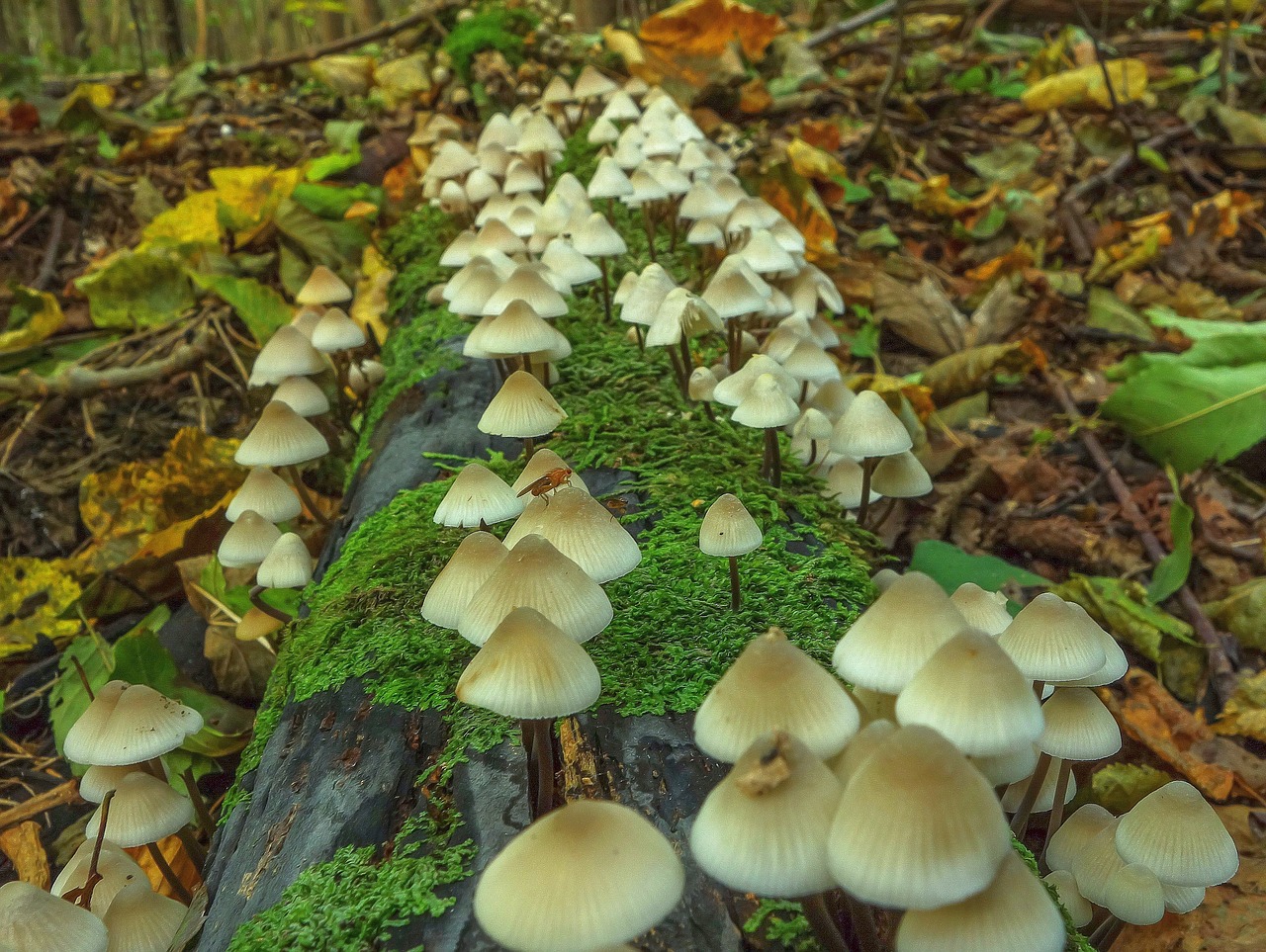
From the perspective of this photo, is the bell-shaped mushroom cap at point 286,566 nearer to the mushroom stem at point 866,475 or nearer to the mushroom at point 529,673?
→ the mushroom at point 529,673

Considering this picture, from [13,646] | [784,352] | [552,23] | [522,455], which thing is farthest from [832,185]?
[13,646]

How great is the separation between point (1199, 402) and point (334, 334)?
3.70m

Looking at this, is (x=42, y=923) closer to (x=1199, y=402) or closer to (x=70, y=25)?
(x=1199, y=402)

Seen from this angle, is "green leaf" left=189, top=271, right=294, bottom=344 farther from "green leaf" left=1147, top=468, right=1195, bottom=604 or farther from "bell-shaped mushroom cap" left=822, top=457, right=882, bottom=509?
"green leaf" left=1147, top=468, right=1195, bottom=604

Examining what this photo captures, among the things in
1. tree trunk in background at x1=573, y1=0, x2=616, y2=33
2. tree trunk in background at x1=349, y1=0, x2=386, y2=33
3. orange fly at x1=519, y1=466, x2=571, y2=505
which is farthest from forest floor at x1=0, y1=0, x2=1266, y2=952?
tree trunk in background at x1=349, y1=0, x2=386, y2=33

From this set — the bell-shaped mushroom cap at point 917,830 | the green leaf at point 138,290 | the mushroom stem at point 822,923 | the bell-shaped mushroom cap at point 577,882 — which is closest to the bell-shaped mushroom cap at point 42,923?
the bell-shaped mushroom cap at point 577,882

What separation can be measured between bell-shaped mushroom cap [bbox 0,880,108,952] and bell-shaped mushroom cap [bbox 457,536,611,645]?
868mm

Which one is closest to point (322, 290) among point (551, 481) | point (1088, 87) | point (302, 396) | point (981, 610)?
point (302, 396)

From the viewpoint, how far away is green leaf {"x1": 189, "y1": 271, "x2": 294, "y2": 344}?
4.73 meters

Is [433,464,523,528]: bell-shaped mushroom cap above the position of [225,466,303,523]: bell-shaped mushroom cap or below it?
above

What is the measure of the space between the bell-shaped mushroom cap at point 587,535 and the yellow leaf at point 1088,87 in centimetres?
691

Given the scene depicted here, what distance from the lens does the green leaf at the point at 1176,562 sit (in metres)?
3.38

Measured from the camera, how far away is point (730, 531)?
201cm

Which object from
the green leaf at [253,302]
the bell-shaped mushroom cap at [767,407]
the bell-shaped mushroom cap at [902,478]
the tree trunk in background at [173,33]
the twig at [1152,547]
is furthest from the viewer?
the tree trunk in background at [173,33]
